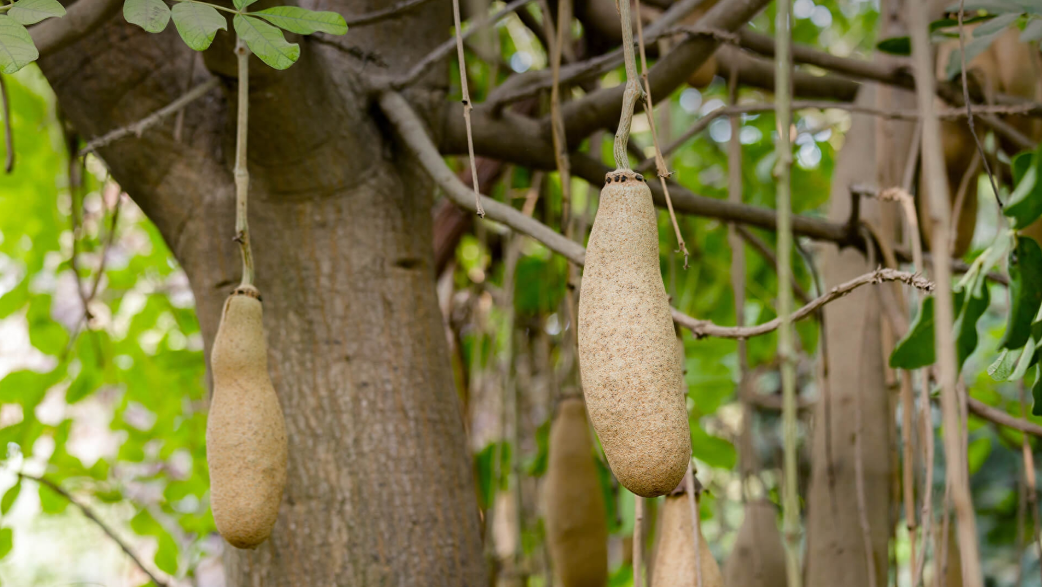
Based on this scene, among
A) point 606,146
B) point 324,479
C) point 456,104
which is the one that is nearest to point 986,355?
point 606,146

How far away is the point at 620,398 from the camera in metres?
0.45

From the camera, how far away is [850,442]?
116cm

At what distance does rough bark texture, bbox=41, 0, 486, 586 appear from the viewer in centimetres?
86

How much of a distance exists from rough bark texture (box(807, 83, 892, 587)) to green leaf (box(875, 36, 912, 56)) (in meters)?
0.26

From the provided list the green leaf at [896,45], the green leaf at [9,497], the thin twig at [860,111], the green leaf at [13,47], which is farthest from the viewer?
the green leaf at [9,497]

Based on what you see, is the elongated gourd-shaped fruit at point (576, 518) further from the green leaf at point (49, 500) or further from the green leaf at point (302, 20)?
the green leaf at point (49, 500)

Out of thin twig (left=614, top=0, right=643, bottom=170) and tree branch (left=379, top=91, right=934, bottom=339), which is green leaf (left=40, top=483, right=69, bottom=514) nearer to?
tree branch (left=379, top=91, right=934, bottom=339)

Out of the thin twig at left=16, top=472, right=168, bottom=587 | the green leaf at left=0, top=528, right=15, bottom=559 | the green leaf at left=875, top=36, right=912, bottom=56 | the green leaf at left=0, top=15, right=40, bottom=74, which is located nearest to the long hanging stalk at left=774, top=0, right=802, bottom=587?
the green leaf at left=0, top=15, right=40, bottom=74

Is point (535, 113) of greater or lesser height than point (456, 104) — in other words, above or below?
above

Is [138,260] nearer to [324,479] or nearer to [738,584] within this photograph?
[324,479]

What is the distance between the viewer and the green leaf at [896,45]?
107 cm

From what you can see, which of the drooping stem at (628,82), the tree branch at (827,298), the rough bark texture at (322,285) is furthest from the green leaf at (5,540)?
the drooping stem at (628,82)

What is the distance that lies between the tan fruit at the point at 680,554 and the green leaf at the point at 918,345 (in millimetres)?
215

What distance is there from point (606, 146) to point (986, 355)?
1.22 metres
